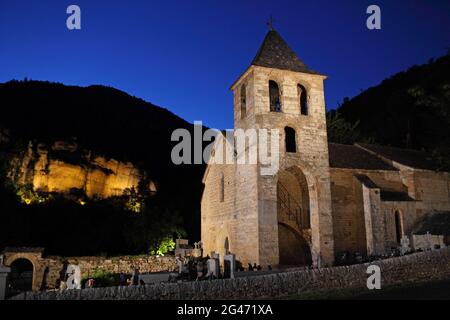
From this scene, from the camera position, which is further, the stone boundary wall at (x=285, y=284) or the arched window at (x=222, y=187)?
the arched window at (x=222, y=187)

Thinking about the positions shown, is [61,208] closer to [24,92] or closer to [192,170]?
[192,170]

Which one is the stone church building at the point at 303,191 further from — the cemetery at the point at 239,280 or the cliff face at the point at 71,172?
the cliff face at the point at 71,172

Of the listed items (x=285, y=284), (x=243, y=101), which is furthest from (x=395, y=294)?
(x=243, y=101)

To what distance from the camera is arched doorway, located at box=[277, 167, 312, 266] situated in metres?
22.4

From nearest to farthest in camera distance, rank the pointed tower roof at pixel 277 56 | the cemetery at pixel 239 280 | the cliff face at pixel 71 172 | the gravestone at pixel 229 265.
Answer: the cemetery at pixel 239 280
the gravestone at pixel 229 265
the pointed tower roof at pixel 277 56
the cliff face at pixel 71 172

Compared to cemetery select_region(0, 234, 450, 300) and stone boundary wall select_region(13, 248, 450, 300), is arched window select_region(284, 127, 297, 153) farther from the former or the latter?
stone boundary wall select_region(13, 248, 450, 300)

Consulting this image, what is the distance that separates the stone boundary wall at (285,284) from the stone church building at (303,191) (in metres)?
5.35

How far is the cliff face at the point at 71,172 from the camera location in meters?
51.0

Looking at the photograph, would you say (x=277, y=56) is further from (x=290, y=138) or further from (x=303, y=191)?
(x=303, y=191)

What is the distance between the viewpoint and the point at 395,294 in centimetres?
1252

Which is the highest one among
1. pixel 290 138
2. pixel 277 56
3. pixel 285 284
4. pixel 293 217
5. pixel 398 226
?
pixel 277 56

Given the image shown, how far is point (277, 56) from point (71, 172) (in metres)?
39.4

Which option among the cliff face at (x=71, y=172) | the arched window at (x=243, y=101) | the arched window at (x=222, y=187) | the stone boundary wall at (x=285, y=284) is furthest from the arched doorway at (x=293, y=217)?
the cliff face at (x=71, y=172)
